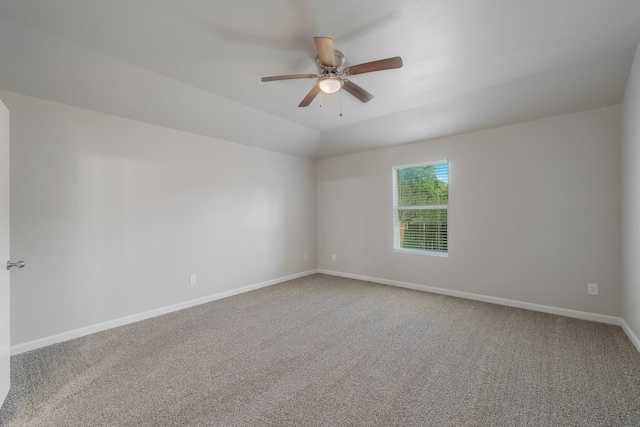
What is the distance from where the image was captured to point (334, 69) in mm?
2293

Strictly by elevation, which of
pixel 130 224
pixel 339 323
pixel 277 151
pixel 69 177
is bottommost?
pixel 339 323

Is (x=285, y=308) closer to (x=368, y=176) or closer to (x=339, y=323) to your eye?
(x=339, y=323)

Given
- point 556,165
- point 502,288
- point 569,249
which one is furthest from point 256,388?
point 556,165

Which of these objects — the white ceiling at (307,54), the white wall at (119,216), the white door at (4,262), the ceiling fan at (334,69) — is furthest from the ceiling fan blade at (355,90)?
the white door at (4,262)

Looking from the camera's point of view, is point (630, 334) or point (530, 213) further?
point (530, 213)

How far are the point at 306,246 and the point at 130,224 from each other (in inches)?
121

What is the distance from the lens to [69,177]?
9.14 feet

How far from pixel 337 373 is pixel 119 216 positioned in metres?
2.93

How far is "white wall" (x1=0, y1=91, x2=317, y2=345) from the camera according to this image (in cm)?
256

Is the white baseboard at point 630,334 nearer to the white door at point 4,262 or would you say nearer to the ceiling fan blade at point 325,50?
the ceiling fan blade at point 325,50

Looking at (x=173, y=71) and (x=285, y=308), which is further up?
(x=173, y=71)

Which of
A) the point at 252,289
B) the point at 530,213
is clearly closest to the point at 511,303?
the point at 530,213

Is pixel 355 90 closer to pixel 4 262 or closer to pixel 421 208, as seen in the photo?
pixel 421 208

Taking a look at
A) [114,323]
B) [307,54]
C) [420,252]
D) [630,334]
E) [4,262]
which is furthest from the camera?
[420,252]
